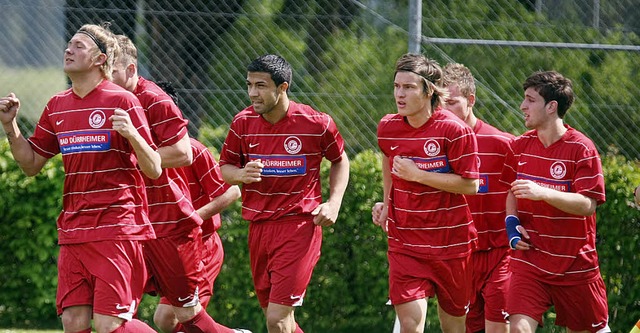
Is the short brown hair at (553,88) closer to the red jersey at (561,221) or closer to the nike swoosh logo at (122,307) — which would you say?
the red jersey at (561,221)

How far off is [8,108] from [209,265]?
2119 mm

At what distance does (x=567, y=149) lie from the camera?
6.96 meters

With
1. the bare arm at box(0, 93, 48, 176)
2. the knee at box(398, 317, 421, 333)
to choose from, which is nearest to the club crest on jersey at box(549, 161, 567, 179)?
the knee at box(398, 317, 421, 333)

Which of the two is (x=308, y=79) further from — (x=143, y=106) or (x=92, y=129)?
(x=92, y=129)

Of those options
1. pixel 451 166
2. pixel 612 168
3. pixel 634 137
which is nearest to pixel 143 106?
pixel 451 166

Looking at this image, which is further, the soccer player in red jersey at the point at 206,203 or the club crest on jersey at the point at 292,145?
the soccer player in red jersey at the point at 206,203

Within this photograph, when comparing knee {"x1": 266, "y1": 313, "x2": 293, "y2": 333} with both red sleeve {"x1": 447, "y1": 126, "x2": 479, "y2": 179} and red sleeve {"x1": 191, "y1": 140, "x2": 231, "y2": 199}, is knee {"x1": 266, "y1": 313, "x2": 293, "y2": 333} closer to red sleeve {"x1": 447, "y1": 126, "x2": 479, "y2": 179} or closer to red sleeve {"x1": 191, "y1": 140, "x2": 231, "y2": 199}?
red sleeve {"x1": 191, "y1": 140, "x2": 231, "y2": 199}

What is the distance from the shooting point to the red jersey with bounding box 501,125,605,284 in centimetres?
692

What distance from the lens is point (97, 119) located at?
5.91 m

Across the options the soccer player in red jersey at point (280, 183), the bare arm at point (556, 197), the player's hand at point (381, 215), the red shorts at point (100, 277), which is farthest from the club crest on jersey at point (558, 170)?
the red shorts at point (100, 277)

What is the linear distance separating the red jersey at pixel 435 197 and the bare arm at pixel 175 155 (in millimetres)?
1344

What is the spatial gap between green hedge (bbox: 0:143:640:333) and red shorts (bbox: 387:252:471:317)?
2594 mm

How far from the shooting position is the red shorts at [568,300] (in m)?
6.89

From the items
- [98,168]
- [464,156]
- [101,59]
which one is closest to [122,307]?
[98,168]
